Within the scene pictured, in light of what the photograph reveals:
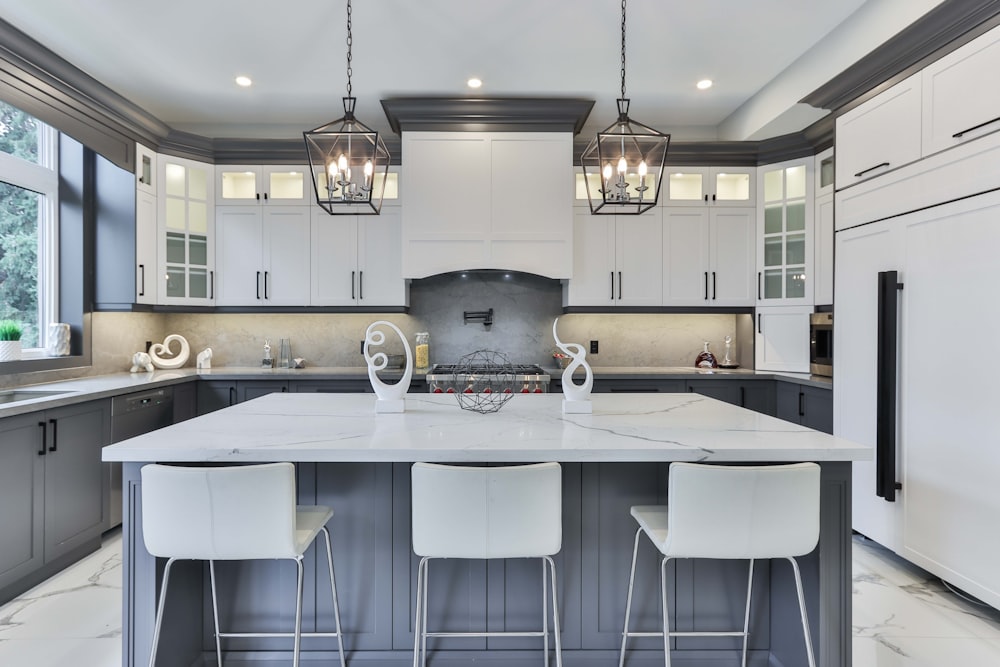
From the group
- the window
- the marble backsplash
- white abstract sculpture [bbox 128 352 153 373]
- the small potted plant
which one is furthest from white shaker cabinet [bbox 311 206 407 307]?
the small potted plant

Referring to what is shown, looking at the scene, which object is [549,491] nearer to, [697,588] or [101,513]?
[697,588]

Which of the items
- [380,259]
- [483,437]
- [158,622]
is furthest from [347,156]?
[380,259]

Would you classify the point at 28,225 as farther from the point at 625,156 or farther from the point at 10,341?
the point at 625,156

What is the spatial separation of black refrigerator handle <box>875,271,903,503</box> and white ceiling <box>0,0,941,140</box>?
1.32 meters

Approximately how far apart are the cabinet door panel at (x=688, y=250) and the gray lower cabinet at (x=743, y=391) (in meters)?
0.66

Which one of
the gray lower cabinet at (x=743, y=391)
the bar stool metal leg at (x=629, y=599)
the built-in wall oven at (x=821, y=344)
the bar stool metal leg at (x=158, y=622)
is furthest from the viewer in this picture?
the gray lower cabinet at (x=743, y=391)

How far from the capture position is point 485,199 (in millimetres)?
4035

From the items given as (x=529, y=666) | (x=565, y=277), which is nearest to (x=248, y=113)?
(x=565, y=277)

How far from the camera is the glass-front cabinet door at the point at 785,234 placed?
385cm

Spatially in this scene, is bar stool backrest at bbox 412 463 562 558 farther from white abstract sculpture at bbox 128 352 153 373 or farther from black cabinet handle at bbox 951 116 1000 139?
white abstract sculpture at bbox 128 352 153 373

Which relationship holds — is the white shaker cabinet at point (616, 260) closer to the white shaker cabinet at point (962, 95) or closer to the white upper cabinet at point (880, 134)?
the white upper cabinet at point (880, 134)

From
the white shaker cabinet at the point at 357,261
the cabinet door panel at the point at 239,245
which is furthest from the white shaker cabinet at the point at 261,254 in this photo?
the white shaker cabinet at the point at 357,261

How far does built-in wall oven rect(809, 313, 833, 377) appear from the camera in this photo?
3.62 metres

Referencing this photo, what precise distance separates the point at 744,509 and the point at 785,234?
3.13 metres
